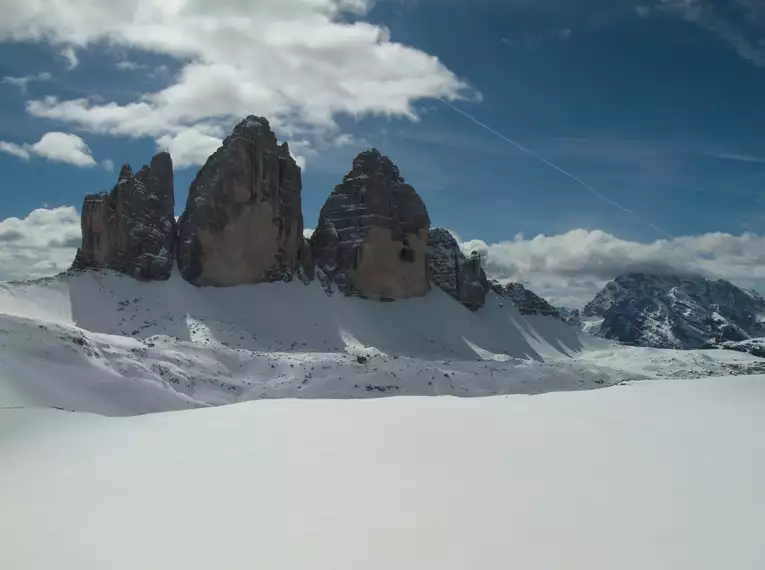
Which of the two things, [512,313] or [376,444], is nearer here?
[376,444]

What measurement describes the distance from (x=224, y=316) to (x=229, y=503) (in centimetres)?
3867

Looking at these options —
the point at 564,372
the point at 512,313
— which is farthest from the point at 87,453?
the point at 512,313

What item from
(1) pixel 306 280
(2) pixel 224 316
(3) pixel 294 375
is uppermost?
(1) pixel 306 280

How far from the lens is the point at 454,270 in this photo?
60.8 m

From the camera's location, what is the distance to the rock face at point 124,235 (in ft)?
139

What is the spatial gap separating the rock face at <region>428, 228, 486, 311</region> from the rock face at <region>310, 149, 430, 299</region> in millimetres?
3531

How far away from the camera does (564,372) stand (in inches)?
1415

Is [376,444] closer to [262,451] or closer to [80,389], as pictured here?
[262,451]

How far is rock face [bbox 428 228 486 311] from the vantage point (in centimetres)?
5931

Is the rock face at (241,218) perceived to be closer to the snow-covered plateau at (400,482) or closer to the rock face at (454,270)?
the rock face at (454,270)

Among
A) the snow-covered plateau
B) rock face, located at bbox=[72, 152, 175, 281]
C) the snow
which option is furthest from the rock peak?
the snow

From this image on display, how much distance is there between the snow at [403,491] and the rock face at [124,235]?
125ft

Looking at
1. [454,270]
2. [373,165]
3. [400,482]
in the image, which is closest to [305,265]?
[373,165]

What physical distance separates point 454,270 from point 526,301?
15.7 meters
